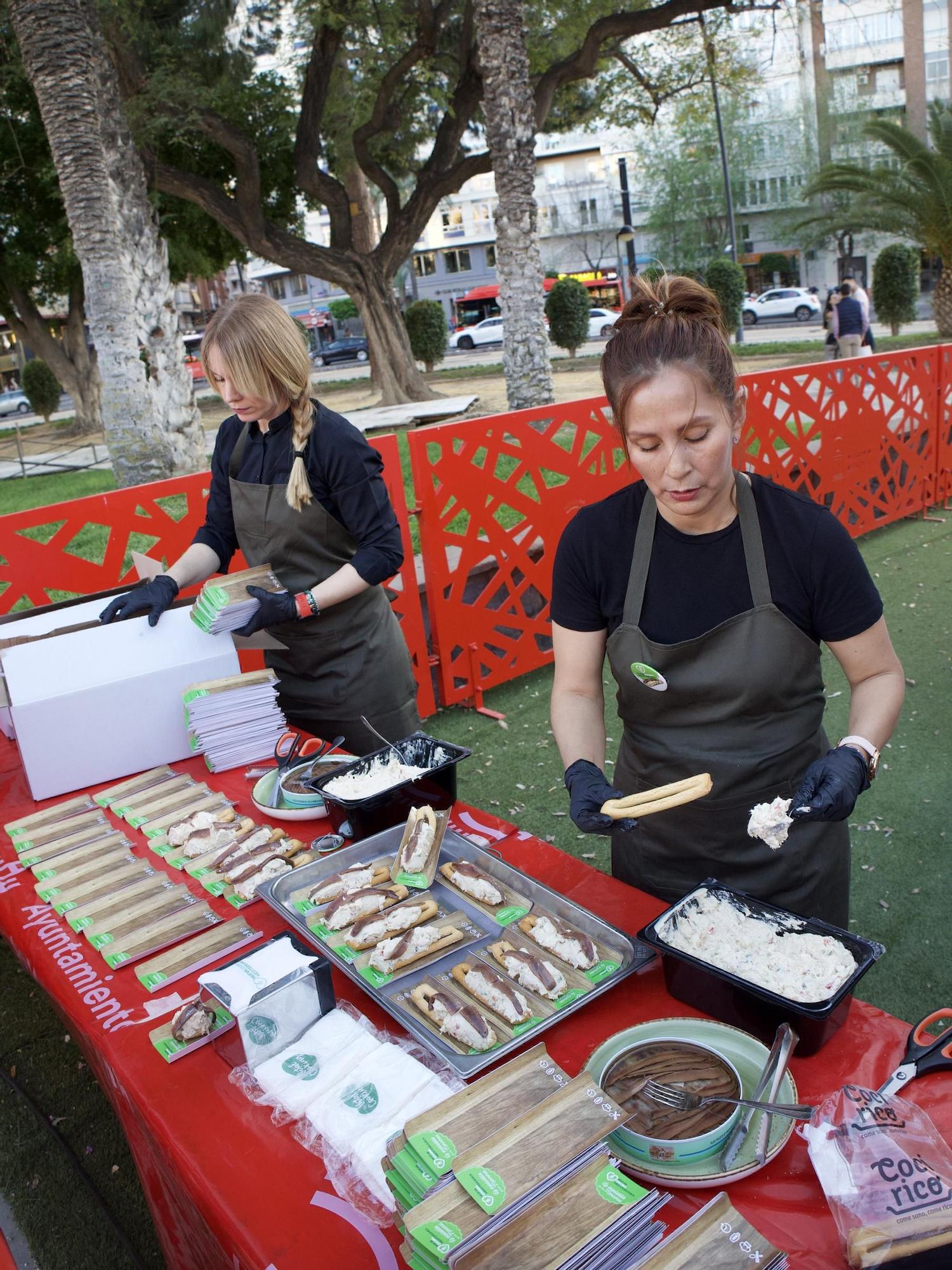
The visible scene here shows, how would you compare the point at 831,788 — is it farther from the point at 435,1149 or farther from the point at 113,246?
the point at 113,246

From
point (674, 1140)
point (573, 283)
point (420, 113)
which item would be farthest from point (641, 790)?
point (573, 283)

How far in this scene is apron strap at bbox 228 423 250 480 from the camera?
3010 mm

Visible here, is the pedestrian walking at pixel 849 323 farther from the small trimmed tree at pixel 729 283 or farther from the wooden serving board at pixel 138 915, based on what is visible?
the wooden serving board at pixel 138 915

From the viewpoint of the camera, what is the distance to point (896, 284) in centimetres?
2111

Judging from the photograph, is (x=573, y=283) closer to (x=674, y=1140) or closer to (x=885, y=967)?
(x=885, y=967)

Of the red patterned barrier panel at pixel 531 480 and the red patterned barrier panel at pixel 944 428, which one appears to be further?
the red patterned barrier panel at pixel 944 428

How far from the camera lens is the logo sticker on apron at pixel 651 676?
6.38ft

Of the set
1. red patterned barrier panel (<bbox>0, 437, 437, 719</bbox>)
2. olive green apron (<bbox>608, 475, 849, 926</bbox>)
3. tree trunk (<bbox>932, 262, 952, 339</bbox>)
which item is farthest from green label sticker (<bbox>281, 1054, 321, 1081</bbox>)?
tree trunk (<bbox>932, 262, 952, 339</bbox>)

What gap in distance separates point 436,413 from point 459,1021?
44.8 feet

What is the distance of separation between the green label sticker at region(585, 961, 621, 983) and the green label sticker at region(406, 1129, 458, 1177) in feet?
1.60

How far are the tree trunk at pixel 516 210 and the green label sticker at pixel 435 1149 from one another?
33.0 feet

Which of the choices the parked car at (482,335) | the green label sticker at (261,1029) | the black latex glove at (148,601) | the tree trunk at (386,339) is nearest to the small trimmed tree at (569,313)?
the tree trunk at (386,339)

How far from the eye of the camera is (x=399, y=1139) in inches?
47.7

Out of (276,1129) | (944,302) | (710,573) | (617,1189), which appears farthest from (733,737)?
(944,302)
